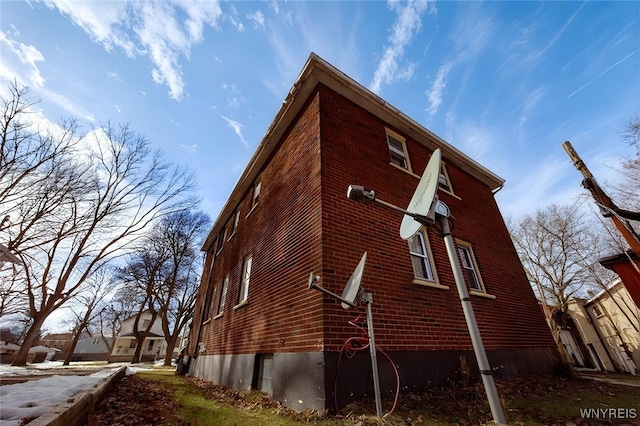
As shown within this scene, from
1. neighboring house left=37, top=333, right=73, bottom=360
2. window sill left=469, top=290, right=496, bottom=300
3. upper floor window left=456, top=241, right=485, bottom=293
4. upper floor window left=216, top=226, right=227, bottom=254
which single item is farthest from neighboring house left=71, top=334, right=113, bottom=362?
window sill left=469, top=290, right=496, bottom=300

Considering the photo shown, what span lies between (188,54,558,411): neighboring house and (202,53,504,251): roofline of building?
0.14ft

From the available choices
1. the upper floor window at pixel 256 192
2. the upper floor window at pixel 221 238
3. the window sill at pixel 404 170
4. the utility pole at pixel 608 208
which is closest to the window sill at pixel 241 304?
the upper floor window at pixel 256 192

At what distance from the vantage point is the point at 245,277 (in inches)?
364

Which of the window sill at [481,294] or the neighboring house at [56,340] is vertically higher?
the neighboring house at [56,340]

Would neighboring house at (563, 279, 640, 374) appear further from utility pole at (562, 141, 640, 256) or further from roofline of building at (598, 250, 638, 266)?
utility pole at (562, 141, 640, 256)

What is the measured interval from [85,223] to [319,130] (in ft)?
48.3

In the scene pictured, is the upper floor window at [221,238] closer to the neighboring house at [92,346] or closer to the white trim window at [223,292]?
the white trim window at [223,292]

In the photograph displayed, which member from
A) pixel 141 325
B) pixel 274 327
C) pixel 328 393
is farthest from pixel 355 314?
pixel 141 325

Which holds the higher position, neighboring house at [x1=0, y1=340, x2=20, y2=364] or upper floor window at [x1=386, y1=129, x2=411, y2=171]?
upper floor window at [x1=386, y1=129, x2=411, y2=171]

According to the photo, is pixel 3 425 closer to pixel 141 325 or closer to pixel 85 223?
pixel 85 223

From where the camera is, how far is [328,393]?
399 centimetres

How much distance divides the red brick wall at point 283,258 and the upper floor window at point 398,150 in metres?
3.12

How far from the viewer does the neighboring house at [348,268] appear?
4.82m

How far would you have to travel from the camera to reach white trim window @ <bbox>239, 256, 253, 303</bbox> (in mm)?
8809
